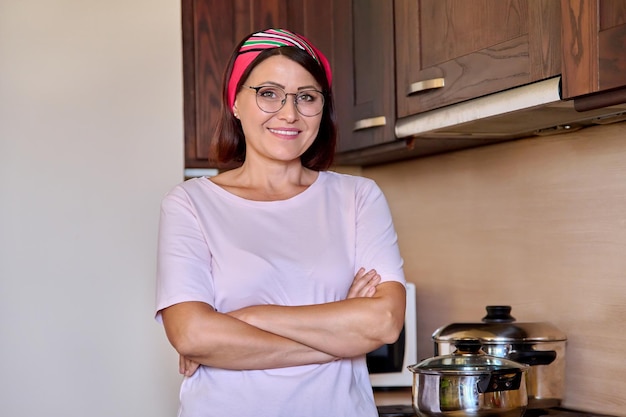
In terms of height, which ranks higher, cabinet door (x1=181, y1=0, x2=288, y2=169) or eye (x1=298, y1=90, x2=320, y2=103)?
cabinet door (x1=181, y1=0, x2=288, y2=169)

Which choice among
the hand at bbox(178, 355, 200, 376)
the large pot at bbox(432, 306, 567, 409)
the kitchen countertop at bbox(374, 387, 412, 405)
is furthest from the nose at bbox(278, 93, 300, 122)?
the kitchen countertop at bbox(374, 387, 412, 405)

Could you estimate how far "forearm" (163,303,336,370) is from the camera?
4.90 ft

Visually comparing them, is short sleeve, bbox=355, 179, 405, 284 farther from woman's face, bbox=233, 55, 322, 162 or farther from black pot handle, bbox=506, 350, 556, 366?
black pot handle, bbox=506, 350, 556, 366

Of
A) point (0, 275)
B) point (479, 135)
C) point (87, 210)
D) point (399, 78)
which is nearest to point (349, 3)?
point (399, 78)

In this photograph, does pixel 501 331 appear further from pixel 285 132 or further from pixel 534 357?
pixel 285 132

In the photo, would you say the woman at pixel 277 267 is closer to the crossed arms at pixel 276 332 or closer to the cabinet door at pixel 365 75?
the crossed arms at pixel 276 332

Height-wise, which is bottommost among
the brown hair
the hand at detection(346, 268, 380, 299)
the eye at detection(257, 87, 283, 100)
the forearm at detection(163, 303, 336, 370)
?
the forearm at detection(163, 303, 336, 370)

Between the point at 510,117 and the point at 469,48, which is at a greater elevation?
the point at 469,48

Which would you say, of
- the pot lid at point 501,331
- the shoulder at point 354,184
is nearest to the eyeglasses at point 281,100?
the shoulder at point 354,184

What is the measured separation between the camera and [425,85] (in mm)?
2072

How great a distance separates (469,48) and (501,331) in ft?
1.91

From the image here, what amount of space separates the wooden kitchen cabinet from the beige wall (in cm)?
57

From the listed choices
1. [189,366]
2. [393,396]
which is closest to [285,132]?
[189,366]

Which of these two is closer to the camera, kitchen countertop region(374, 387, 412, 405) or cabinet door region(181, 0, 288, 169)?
kitchen countertop region(374, 387, 412, 405)
